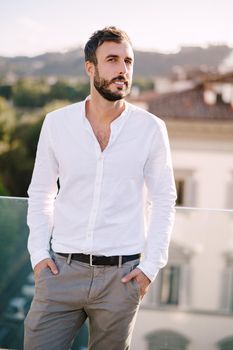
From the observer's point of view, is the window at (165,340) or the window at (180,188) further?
the window at (180,188)

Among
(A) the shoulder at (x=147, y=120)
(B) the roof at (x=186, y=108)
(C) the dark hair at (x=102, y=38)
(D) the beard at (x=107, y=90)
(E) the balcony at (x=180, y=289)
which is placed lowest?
(E) the balcony at (x=180, y=289)

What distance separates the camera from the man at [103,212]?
1.54 meters

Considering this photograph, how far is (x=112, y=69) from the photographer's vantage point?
1540 millimetres

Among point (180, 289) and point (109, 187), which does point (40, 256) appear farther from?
point (180, 289)

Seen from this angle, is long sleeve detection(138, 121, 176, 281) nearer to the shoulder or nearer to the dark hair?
the shoulder

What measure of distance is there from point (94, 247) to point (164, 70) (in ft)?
120

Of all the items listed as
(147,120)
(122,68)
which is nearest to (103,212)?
(147,120)

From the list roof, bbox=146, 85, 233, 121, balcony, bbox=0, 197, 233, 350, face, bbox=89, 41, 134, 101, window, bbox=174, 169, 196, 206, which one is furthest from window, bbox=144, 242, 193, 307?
window, bbox=174, 169, 196, 206

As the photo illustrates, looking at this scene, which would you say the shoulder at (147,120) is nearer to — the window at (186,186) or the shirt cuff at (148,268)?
the shirt cuff at (148,268)

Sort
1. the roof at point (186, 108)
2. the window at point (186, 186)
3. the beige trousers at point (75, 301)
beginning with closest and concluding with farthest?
the beige trousers at point (75, 301), the roof at point (186, 108), the window at point (186, 186)

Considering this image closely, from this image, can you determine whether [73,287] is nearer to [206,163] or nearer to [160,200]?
[160,200]

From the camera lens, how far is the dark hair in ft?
5.08

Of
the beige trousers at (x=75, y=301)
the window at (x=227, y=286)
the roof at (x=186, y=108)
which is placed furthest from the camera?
the roof at (x=186, y=108)

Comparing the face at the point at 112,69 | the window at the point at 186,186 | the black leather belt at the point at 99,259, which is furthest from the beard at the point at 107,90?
the window at the point at 186,186
